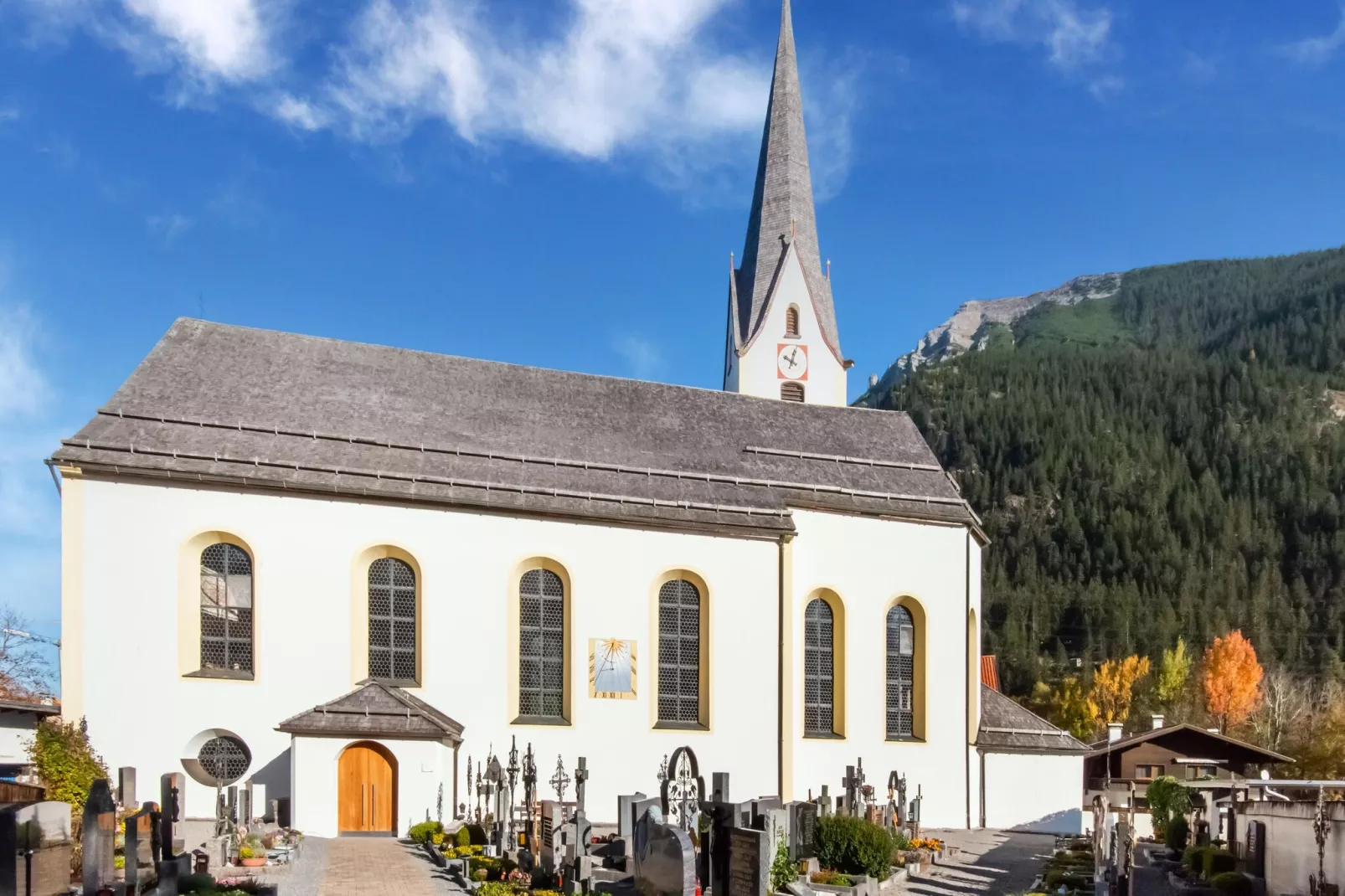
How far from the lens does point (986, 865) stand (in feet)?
85.4

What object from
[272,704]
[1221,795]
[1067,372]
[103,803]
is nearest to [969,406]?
[1067,372]

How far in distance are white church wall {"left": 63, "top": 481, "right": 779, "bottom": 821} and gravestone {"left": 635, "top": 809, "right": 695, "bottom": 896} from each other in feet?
36.8

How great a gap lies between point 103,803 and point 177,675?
11178 mm

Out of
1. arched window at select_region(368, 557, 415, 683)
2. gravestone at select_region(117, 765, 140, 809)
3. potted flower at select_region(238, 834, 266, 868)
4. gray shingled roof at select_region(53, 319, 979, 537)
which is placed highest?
gray shingled roof at select_region(53, 319, 979, 537)

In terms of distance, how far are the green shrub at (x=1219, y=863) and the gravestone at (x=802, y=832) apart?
23.6 ft

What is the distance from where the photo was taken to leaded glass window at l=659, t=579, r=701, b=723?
1252 inches

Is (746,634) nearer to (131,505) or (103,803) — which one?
(131,505)

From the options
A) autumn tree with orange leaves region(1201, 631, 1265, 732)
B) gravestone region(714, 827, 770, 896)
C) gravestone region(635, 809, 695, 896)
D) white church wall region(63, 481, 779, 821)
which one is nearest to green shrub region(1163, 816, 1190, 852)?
white church wall region(63, 481, 779, 821)

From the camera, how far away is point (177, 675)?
26516 mm

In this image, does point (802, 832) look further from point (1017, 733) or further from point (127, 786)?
point (1017, 733)

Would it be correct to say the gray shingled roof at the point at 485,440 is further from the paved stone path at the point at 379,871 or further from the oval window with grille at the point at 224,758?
the paved stone path at the point at 379,871

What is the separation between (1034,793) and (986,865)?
9.92 meters

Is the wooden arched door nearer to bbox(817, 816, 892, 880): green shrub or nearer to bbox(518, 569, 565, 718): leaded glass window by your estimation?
bbox(518, 569, 565, 718): leaded glass window

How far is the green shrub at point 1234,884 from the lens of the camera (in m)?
20.6
